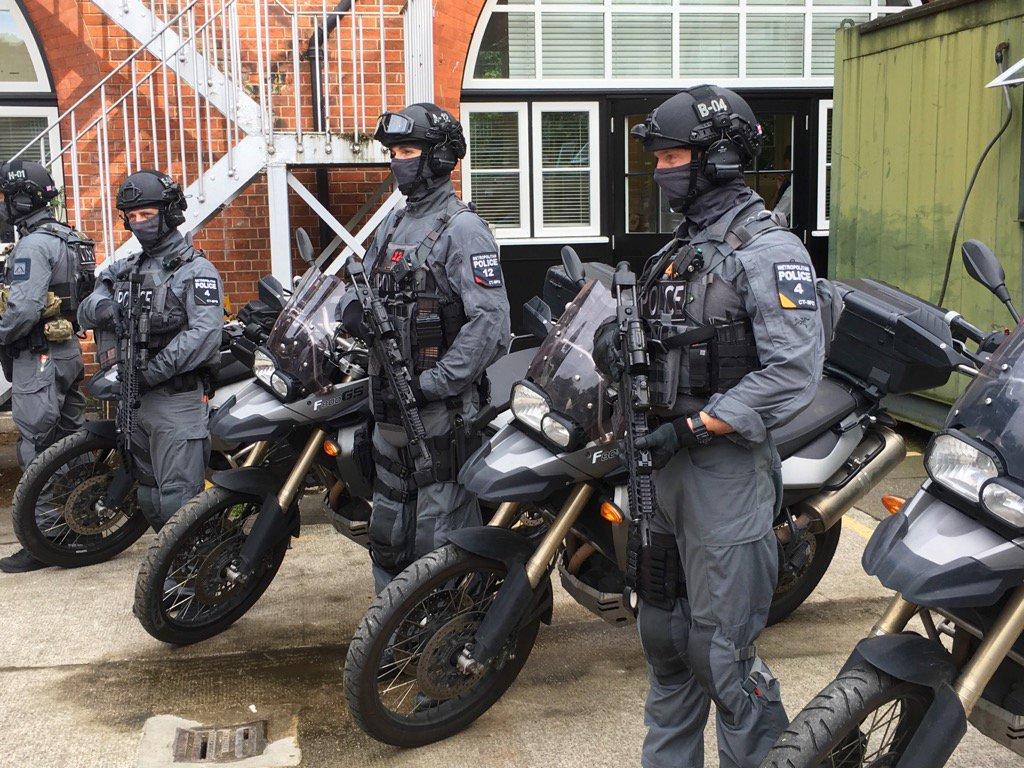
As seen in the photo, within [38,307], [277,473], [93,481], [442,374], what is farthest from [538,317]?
[38,307]

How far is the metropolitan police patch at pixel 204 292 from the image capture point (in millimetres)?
4758

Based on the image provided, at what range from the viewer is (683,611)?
3.07 metres

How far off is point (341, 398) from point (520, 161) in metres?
5.57

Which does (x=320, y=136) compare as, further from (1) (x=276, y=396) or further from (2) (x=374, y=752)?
(2) (x=374, y=752)

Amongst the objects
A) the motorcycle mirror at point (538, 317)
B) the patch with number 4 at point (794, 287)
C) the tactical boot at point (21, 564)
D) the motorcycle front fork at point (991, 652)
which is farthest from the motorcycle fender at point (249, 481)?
the motorcycle front fork at point (991, 652)

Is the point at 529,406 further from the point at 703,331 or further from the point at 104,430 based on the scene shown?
the point at 104,430

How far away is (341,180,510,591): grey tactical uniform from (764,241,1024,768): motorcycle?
5.41ft

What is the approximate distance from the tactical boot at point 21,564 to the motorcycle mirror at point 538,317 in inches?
107

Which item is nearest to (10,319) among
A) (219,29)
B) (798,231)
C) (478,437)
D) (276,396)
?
(276,396)

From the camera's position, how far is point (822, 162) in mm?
10000

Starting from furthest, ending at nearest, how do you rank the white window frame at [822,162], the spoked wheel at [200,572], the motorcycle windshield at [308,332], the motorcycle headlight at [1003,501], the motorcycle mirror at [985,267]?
1. the white window frame at [822,162]
2. the motorcycle windshield at [308,332]
3. the spoked wheel at [200,572]
4. the motorcycle mirror at [985,267]
5. the motorcycle headlight at [1003,501]

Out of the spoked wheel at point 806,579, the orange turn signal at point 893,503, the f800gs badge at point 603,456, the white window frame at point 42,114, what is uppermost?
the white window frame at point 42,114

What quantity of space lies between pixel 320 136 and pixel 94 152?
2107 mm

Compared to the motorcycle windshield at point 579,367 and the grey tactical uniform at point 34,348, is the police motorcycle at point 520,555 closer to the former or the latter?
the motorcycle windshield at point 579,367
